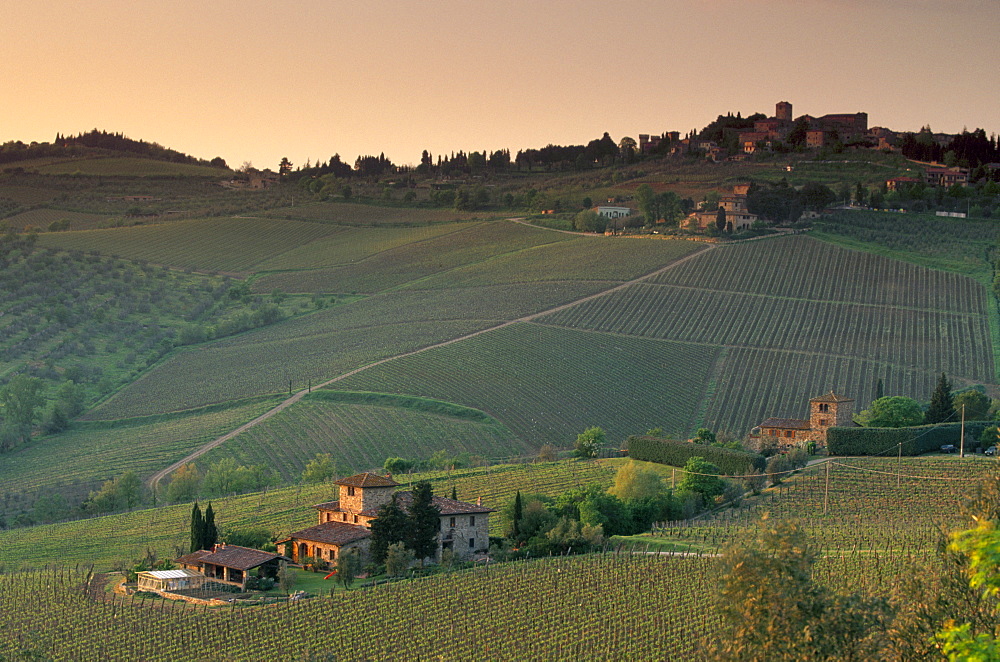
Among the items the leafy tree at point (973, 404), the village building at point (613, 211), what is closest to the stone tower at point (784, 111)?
the village building at point (613, 211)

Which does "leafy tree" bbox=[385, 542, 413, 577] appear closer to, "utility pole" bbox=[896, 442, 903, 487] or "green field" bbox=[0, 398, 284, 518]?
"utility pole" bbox=[896, 442, 903, 487]

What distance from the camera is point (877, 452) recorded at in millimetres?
51281

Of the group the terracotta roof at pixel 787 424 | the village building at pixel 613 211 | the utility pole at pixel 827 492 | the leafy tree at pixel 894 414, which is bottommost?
the terracotta roof at pixel 787 424

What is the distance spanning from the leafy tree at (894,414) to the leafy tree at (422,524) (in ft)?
79.7

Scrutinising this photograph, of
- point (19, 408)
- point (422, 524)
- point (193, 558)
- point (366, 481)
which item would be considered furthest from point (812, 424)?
point (19, 408)

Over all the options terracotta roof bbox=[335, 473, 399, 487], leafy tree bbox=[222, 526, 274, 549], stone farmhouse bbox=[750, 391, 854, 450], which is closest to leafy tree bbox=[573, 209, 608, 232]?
stone farmhouse bbox=[750, 391, 854, 450]

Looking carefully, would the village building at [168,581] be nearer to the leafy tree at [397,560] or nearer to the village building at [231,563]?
the village building at [231,563]

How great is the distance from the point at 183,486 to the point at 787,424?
27.1 meters

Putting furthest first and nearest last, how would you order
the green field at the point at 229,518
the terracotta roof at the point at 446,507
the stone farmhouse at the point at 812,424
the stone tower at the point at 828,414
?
the stone tower at the point at 828,414
the stone farmhouse at the point at 812,424
the green field at the point at 229,518
the terracotta roof at the point at 446,507

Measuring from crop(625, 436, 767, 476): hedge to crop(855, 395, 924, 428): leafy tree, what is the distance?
26.7ft

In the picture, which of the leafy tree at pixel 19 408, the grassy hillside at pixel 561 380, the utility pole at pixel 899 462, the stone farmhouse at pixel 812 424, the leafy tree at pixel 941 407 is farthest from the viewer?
the leafy tree at pixel 19 408

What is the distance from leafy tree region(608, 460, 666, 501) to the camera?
45.3 meters

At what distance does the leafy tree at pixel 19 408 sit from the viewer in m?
66.6

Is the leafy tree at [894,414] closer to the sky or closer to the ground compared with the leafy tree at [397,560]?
closer to the sky
